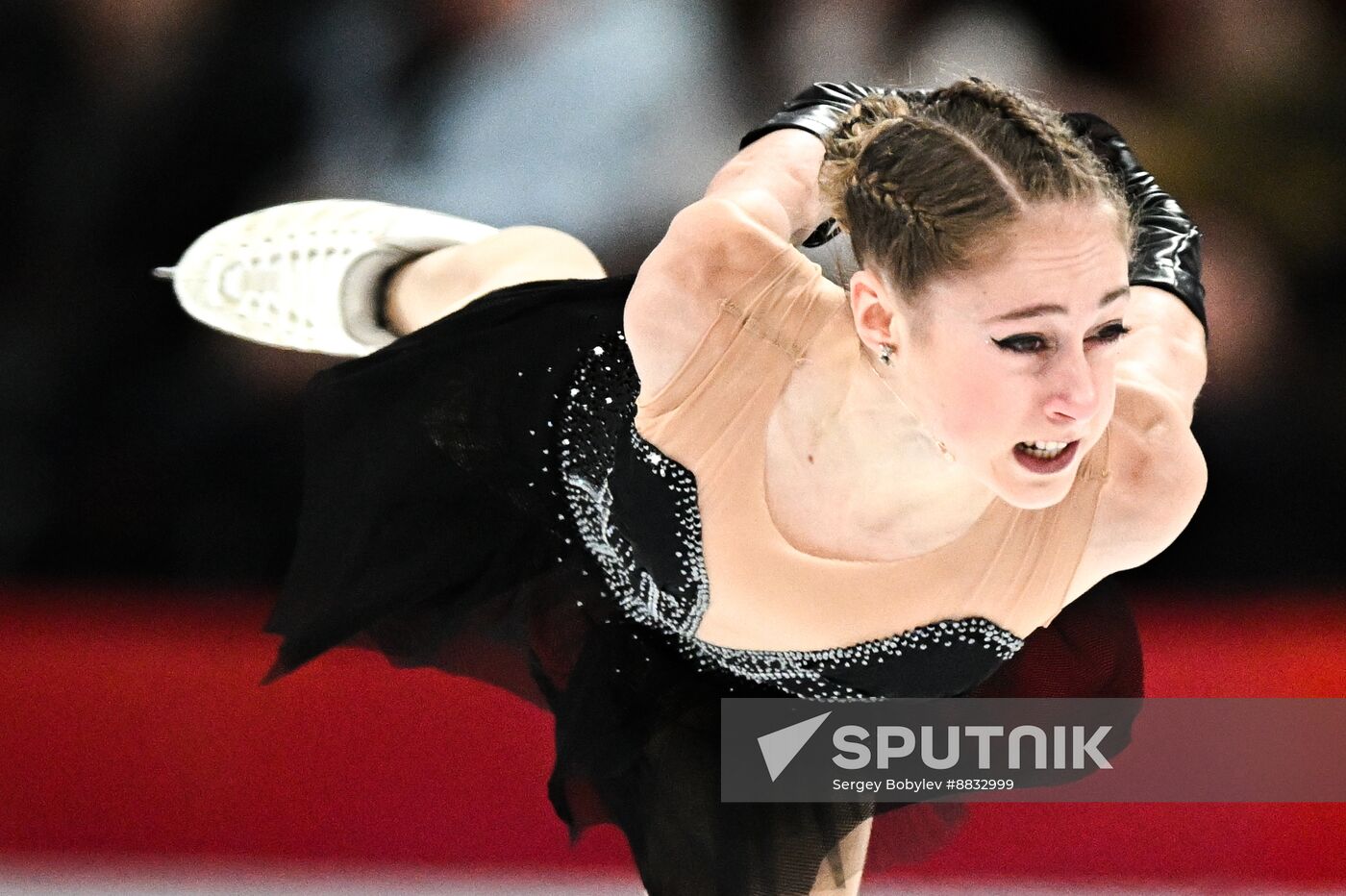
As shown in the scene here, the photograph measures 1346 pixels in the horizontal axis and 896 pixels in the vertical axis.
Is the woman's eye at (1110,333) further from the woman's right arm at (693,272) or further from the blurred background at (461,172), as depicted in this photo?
the blurred background at (461,172)

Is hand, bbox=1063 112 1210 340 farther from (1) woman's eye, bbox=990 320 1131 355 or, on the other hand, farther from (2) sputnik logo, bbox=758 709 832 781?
(2) sputnik logo, bbox=758 709 832 781

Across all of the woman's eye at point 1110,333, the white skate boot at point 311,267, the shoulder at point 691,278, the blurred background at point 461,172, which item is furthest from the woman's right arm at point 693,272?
the blurred background at point 461,172

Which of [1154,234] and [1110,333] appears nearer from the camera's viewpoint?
[1110,333]

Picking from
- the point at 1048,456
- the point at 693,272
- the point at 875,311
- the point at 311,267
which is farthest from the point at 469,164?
the point at 1048,456

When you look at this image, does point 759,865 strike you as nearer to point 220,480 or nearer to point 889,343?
point 889,343

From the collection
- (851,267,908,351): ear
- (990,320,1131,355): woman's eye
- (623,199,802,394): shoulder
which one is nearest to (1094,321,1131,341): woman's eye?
(990,320,1131,355): woman's eye

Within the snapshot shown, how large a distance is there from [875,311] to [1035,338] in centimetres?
13

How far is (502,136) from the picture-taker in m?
2.41

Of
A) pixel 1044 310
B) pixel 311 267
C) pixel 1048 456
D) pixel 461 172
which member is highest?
pixel 1044 310

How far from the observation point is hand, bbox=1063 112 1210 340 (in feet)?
4.13

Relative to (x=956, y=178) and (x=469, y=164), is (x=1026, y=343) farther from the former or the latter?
(x=469, y=164)

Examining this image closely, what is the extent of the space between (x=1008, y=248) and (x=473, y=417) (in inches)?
25.3

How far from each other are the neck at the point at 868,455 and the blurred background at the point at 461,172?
1.18 m

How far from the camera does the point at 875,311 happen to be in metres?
1.06
